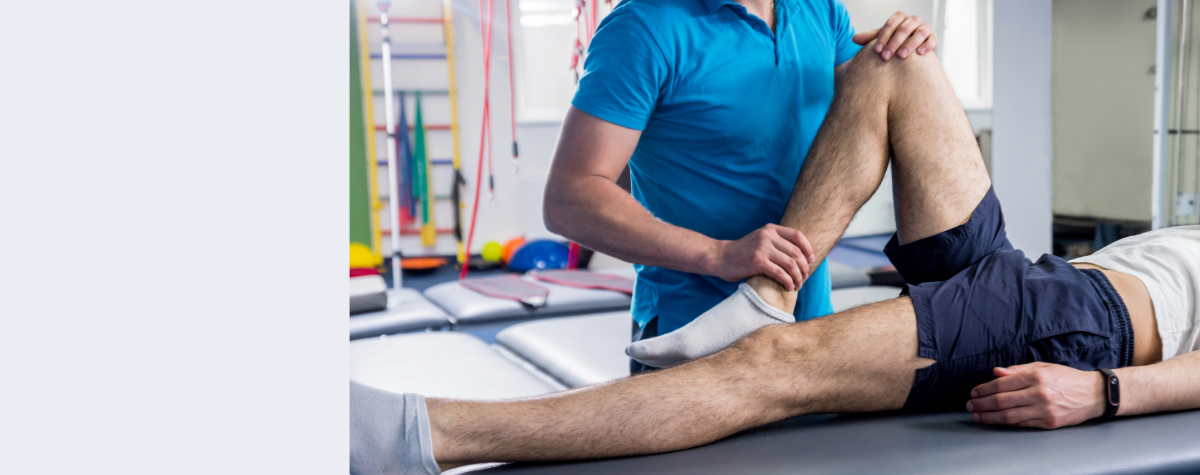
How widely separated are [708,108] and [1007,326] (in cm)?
55

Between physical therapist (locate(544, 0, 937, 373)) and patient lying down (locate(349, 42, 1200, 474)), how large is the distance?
0.09 m

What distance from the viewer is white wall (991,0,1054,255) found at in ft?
11.2

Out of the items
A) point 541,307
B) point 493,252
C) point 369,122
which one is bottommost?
point 493,252

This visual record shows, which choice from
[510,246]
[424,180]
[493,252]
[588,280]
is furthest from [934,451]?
[424,180]

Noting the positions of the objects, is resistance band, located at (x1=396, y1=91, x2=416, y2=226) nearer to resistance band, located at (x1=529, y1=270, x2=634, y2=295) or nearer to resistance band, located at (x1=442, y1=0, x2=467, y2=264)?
resistance band, located at (x1=442, y1=0, x2=467, y2=264)

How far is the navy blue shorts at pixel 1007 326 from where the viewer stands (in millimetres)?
1116

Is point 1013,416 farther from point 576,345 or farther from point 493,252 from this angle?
point 493,252

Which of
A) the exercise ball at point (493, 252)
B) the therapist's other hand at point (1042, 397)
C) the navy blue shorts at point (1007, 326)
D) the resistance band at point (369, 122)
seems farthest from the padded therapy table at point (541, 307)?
the resistance band at point (369, 122)

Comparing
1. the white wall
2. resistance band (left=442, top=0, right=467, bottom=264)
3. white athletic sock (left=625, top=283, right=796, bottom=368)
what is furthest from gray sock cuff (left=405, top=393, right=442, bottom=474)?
resistance band (left=442, top=0, right=467, bottom=264)

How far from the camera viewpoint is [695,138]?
52.0 inches

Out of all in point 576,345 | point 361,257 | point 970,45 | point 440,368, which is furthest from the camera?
point 361,257

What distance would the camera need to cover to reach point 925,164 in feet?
4.03

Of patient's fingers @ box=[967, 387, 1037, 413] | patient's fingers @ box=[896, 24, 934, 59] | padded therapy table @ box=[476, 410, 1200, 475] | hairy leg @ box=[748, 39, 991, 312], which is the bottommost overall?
padded therapy table @ box=[476, 410, 1200, 475]
